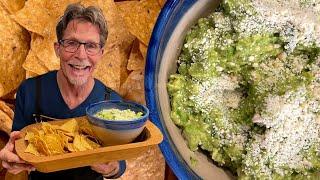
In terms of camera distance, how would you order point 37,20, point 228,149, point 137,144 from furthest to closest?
1. point 228,149
2. point 37,20
3. point 137,144

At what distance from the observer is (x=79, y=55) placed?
1.22m

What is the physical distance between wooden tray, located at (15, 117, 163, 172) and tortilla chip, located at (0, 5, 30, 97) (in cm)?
12

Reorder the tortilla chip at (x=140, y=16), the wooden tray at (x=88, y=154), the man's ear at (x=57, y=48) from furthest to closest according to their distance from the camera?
the tortilla chip at (x=140, y=16) → the man's ear at (x=57, y=48) → the wooden tray at (x=88, y=154)

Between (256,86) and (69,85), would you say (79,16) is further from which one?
(256,86)

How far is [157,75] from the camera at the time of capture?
136 centimetres

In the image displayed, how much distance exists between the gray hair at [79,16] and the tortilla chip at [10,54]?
0.12 meters

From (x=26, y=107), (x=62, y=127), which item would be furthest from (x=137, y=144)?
(x=26, y=107)

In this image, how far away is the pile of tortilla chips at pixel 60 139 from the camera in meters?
1.13

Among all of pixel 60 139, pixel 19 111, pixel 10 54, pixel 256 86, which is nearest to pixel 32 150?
pixel 60 139

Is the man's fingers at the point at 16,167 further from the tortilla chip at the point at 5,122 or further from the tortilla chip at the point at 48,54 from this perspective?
the tortilla chip at the point at 48,54

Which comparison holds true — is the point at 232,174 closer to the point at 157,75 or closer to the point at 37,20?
the point at 157,75

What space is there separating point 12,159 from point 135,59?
41 cm

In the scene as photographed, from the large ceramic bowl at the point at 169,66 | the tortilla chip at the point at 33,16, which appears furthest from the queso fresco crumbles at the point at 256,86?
the tortilla chip at the point at 33,16

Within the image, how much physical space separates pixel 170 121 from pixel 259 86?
0.24 m
